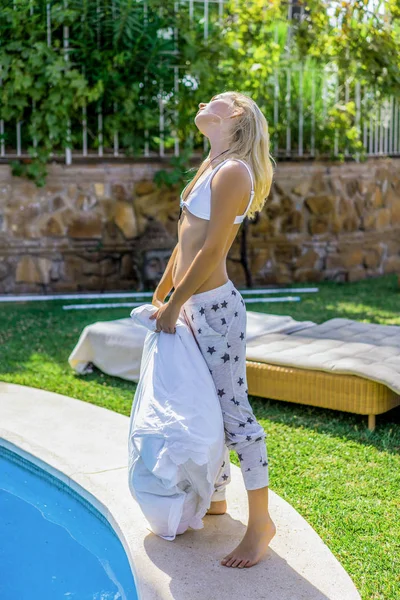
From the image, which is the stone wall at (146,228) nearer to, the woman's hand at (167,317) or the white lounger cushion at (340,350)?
the white lounger cushion at (340,350)

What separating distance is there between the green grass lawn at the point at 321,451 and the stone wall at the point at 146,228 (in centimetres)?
125

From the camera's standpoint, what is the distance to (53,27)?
7809 mm

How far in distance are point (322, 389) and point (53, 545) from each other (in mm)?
1710

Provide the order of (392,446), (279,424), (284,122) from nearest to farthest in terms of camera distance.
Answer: (392,446) < (279,424) < (284,122)

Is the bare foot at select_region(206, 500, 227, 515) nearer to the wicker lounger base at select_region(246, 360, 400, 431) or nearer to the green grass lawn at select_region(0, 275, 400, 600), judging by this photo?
the green grass lawn at select_region(0, 275, 400, 600)

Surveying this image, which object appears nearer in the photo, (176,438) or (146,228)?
(176,438)

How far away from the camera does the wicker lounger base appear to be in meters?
4.05

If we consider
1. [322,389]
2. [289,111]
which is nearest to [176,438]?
[322,389]

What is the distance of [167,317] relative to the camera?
2.82 metres

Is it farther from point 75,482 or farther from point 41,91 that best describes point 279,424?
point 41,91

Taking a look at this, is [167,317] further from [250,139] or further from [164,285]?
[250,139]

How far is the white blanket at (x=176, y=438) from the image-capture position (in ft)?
8.95

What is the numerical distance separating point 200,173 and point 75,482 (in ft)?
4.57

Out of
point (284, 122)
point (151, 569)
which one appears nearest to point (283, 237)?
point (284, 122)
